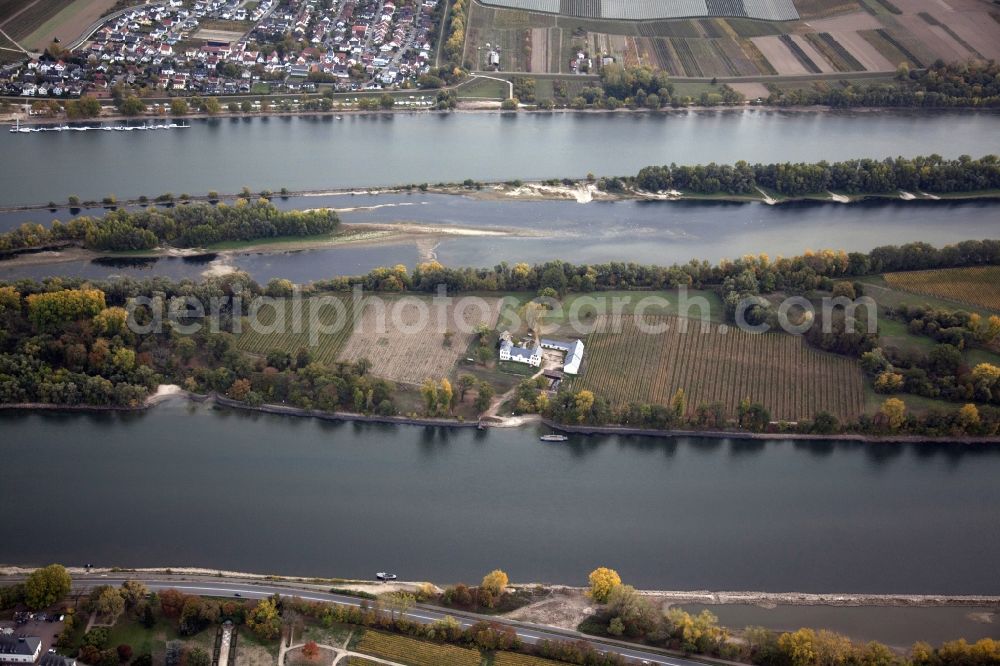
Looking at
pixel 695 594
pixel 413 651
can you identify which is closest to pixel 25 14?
pixel 413 651

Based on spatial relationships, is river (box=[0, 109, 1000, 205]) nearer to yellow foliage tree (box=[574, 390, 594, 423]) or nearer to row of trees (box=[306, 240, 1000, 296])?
row of trees (box=[306, 240, 1000, 296])

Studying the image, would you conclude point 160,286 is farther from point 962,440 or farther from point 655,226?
point 962,440

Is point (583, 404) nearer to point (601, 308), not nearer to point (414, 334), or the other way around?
point (601, 308)

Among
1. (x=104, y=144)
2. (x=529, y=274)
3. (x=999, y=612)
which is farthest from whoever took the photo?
(x=104, y=144)

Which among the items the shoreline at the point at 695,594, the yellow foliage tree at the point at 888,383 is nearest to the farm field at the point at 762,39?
the yellow foliage tree at the point at 888,383

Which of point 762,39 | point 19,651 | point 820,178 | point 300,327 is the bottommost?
point 19,651

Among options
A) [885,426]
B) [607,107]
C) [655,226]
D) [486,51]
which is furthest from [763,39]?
[885,426]

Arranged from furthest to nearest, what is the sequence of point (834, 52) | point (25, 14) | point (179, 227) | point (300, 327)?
1. point (834, 52)
2. point (25, 14)
3. point (179, 227)
4. point (300, 327)

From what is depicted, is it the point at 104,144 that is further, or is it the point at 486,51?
the point at 486,51
